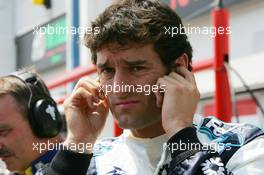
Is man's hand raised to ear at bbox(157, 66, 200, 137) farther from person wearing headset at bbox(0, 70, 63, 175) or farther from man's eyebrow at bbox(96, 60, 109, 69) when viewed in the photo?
person wearing headset at bbox(0, 70, 63, 175)

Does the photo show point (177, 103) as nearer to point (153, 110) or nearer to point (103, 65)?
point (153, 110)

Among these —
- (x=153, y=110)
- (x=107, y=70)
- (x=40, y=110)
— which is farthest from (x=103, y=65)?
(x=40, y=110)

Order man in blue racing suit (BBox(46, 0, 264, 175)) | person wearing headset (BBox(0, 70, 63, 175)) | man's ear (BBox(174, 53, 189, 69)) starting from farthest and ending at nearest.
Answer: person wearing headset (BBox(0, 70, 63, 175)) < man's ear (BBox(174, 53, 189, 69)) < man in blue racing suit (BBox(46, 0, 264, 175))

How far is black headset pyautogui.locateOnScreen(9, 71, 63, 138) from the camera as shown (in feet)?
4.83

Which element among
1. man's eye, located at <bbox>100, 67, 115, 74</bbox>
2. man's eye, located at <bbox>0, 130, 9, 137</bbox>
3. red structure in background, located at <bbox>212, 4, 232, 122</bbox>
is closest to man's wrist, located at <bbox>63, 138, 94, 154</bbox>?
man's eye, located at <bbox>100, 67, 115, 74</bbox>

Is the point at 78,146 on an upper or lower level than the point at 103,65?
lower

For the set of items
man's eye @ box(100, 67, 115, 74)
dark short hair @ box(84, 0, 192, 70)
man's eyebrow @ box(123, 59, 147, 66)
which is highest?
dark short hair @ box(84, 0, 192, 70)

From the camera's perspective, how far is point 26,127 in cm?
148

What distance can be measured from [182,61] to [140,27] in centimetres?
12

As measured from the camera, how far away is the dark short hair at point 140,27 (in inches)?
43.5

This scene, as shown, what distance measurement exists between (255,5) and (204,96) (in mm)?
410

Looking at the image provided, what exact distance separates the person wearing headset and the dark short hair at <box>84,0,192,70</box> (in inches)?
14.4

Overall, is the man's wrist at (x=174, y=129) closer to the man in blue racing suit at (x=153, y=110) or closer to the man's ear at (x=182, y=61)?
the man in blue racing suit at (x=153, y=110)

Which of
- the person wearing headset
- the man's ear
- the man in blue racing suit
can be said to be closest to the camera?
the man in blue racing suit
